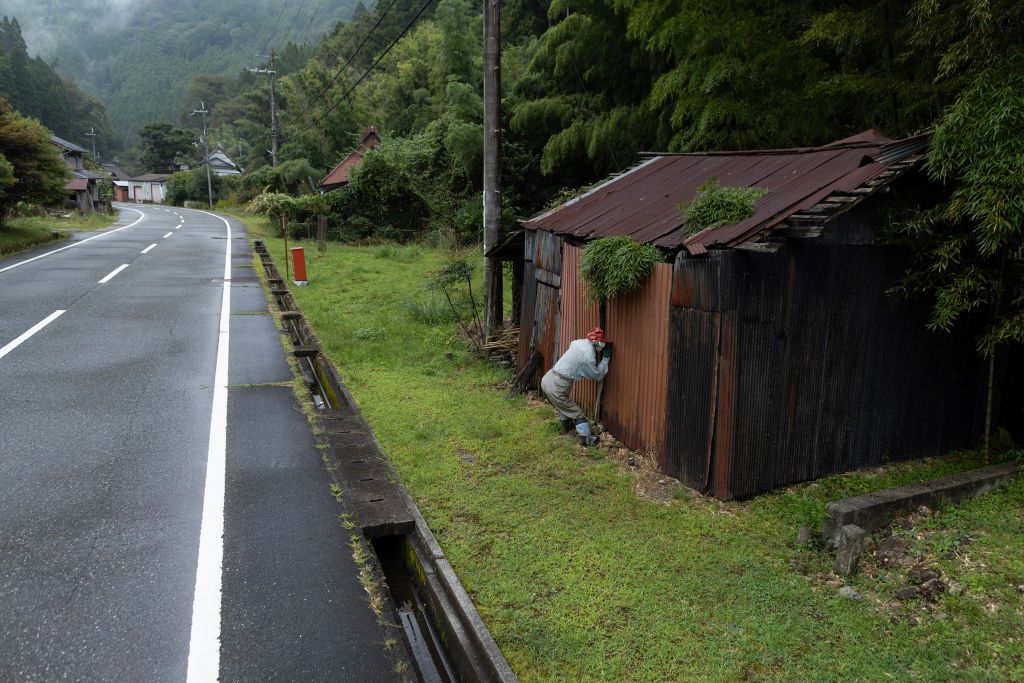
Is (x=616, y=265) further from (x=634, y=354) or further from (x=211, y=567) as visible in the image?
(x=211, y=567)

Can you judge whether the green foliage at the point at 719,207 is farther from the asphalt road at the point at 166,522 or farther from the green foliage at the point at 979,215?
the asphalt road at the point at 166,522

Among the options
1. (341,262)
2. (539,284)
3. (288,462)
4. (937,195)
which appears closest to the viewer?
(937,195)

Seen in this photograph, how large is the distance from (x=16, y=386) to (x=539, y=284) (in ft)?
24.0

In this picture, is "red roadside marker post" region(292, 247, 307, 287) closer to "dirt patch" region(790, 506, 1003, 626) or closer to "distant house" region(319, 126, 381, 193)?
"dirt patch" region(790, 506, 1003, 626)

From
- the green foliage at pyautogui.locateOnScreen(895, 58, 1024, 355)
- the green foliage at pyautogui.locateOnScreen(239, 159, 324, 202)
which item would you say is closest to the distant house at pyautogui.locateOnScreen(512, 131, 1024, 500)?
the green foliage at pyautogui.locateOnScreen(895, 58, 1024, 355)

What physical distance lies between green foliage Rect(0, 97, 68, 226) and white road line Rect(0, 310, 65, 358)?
13.8 metres

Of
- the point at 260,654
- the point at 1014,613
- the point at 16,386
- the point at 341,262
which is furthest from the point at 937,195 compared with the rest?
the point at 341,262

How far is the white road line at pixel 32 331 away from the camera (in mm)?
10637

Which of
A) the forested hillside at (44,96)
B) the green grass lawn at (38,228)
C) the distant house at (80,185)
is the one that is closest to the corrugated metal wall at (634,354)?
the green grass lawn at (38,228)

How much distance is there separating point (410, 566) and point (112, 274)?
17.3m

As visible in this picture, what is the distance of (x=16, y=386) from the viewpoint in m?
8.91

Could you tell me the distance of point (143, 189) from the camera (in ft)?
273

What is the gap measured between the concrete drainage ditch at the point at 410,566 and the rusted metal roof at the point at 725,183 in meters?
3.55

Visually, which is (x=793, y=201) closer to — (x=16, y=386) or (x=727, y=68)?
(x=727, y=68)
